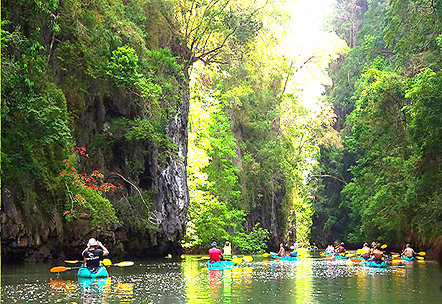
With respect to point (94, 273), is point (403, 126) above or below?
above

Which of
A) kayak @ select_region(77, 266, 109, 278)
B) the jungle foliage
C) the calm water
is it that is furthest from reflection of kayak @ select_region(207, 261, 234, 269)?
the jungle foliage

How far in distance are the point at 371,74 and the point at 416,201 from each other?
1210cm

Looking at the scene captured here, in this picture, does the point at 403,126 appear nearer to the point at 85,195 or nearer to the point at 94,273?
the point at 85,195

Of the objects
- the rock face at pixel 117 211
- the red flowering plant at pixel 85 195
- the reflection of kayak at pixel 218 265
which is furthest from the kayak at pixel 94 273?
the reflection of kayak at pixel 218 265

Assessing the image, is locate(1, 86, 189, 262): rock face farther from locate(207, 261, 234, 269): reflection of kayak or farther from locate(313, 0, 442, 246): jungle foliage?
locate(313, 0, 442, 246): jungle foliage

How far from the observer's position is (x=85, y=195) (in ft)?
78.6

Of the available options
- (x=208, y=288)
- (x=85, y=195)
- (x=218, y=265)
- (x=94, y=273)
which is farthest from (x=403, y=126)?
(x=94, y=273)

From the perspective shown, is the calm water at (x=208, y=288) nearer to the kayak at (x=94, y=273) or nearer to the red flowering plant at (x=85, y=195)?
the kayak at (x=94, y=273)

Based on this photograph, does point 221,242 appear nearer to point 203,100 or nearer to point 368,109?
point 203,100

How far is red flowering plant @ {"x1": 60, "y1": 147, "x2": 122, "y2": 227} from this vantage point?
74.1 feet

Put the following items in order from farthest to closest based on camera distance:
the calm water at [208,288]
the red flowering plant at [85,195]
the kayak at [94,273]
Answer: the red flowering plant at [85,195], the kayak at [94,273], the calm water at [208,288]

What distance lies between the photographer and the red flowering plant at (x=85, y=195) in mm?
22578

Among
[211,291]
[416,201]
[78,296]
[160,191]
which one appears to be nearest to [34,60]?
[78,296]

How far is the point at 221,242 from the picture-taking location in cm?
4200
